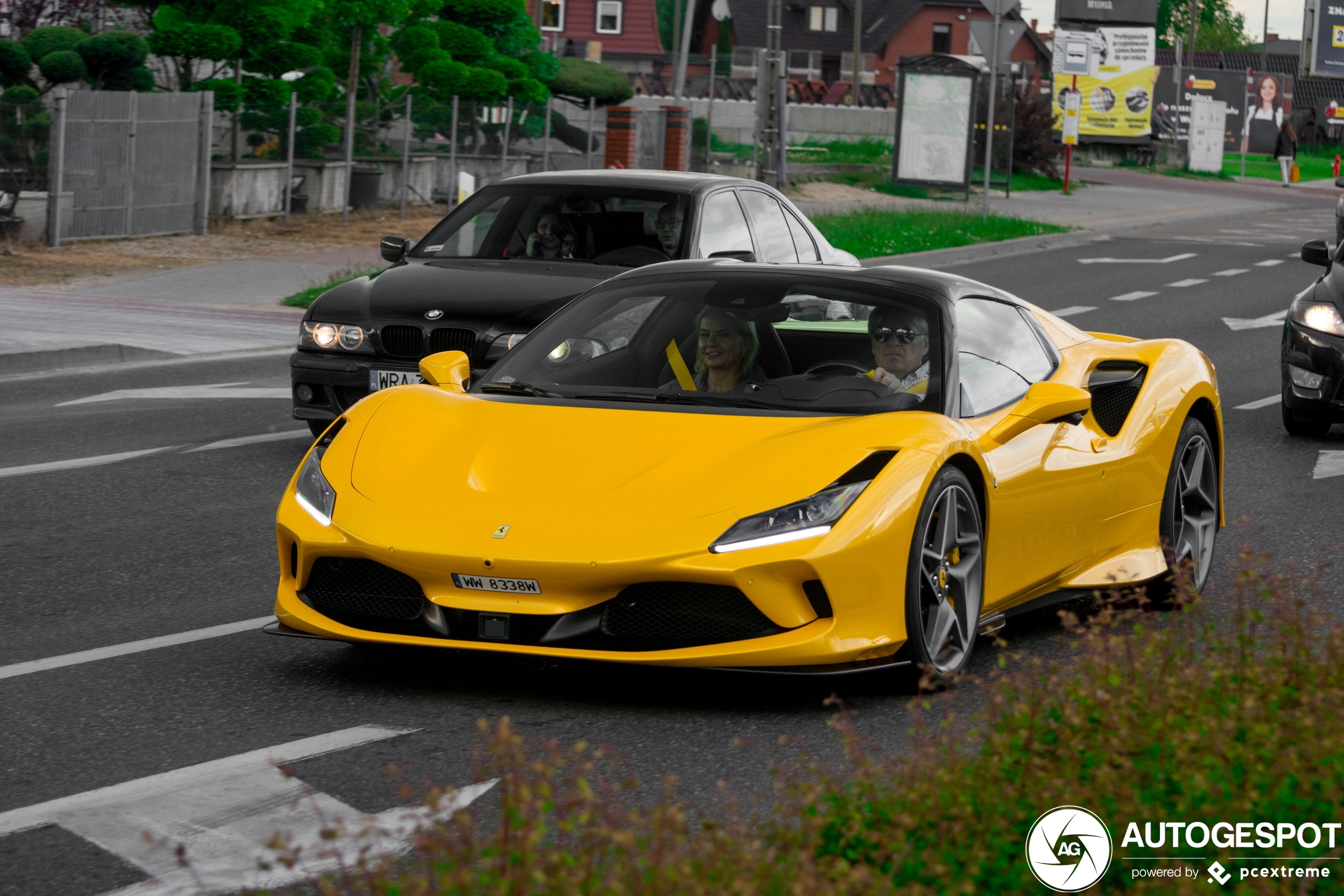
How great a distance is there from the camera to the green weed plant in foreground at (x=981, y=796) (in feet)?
10.5

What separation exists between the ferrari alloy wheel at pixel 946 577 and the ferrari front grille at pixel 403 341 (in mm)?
4451

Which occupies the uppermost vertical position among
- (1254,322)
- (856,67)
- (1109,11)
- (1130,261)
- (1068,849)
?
(1109,11)

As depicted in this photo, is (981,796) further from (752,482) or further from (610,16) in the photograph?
(610,16)

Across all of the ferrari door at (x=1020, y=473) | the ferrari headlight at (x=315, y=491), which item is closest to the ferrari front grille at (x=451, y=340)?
the ferrari door at (x=1020, y=473)

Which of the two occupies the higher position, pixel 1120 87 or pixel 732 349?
pixel 1120 87

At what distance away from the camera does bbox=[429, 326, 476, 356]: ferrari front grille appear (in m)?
9.59

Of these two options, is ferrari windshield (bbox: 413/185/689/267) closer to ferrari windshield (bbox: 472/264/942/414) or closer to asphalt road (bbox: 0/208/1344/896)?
asphalt road (bbox: 0/208/1344/896)

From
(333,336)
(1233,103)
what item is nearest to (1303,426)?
(333,336)

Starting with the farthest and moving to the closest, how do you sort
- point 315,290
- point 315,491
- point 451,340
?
1. point 315,290
2. point 451,340
3. point 315,491

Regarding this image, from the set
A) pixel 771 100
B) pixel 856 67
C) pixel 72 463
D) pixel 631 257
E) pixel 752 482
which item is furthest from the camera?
pixel 856 67

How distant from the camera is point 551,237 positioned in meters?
10.8

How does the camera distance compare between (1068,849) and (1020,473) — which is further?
(1020,473)

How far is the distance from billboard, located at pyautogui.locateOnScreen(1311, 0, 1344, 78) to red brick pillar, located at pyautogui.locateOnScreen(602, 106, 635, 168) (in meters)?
47.6

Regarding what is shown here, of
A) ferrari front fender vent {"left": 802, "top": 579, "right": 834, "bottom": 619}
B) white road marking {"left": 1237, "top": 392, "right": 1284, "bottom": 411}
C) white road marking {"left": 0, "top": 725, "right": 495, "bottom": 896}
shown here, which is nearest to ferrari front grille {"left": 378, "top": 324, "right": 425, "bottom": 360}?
ferrari front fender vent {"left": 802, "top": 579, "right": 834, "bottom": 619}
